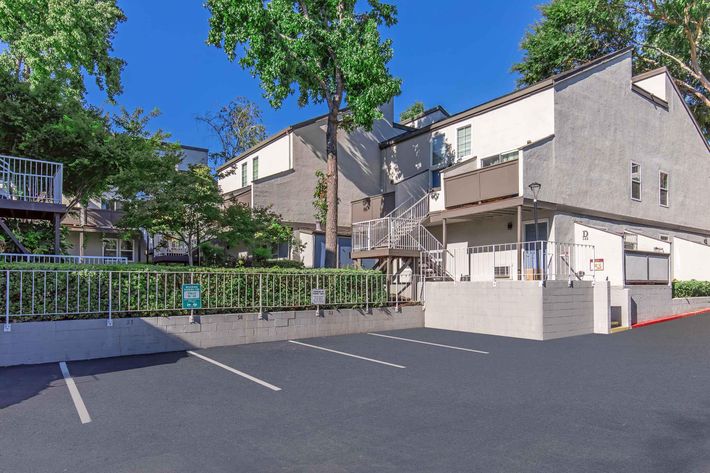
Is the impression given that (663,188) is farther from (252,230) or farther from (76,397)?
(76,397)

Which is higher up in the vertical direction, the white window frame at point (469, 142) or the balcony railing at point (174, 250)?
the white window frame at point (469, 142)

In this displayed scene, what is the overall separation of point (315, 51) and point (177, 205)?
6889 mm

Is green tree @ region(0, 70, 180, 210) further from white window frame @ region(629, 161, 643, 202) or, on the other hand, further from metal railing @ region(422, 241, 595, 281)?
white window frame @ region(629, 161, 643, 202)

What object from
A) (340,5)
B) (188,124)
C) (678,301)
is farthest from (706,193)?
(188,124)

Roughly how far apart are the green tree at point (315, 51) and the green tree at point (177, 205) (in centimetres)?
394

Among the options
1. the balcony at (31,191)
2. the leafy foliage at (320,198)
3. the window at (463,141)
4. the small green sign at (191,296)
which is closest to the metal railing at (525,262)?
the window at (463,141)

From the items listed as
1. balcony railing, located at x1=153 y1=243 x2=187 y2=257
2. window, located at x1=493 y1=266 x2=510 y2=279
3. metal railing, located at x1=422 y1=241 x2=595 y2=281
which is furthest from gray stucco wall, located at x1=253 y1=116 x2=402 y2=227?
window, located at x1=493 y1=266 x2=510 y2=279

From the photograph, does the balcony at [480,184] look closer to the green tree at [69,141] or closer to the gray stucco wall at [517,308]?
the gray stucco wall at [517,308]

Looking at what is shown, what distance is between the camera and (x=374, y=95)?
1548 cm

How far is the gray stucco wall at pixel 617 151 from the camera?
49.2 ft

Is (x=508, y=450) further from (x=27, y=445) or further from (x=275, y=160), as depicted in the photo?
(x=275, y=160)

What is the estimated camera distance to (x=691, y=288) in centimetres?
1692

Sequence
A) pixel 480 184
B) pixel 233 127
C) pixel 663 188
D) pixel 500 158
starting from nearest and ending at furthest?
pixel 480 184, pixel 500 158, pixel 663 188, pixel 233 127

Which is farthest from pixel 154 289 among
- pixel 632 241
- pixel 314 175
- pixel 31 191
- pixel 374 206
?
pixel 632 241
